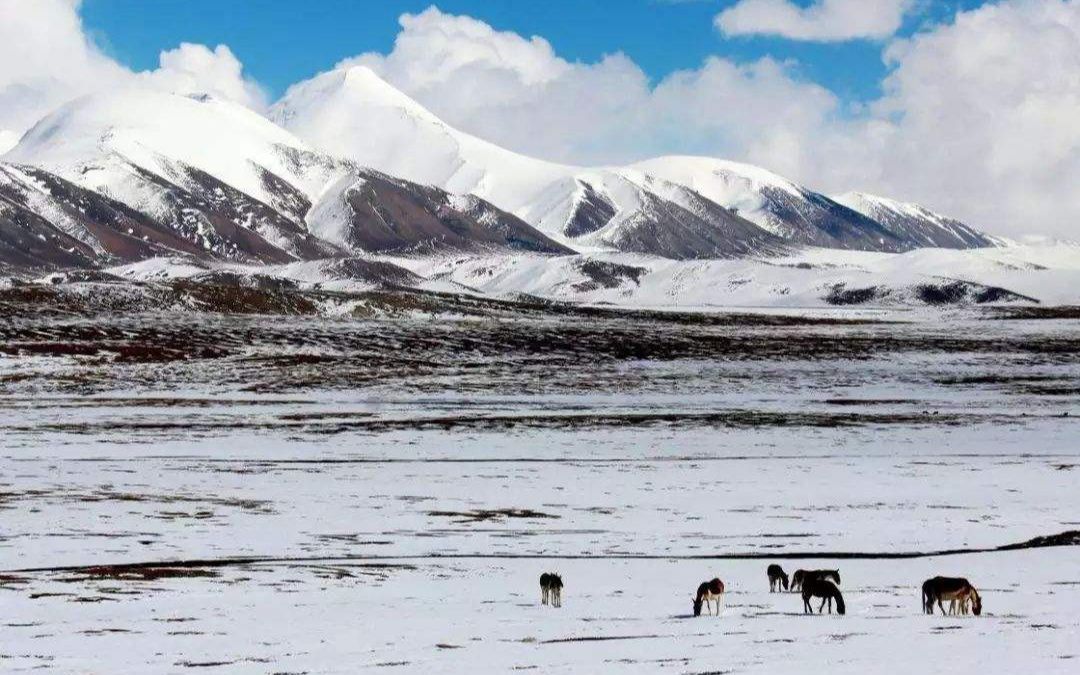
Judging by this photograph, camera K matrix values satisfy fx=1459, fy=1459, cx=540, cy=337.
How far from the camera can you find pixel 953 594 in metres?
20.5

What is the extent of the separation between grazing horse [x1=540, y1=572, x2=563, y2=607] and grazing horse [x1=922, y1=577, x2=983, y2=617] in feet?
Result: 17.6

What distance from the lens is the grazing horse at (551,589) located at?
72.1ft

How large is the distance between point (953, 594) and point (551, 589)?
5911 millimetres

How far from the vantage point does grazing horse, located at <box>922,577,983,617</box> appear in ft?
67.3

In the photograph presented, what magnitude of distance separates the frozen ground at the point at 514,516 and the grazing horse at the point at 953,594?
1.41ft

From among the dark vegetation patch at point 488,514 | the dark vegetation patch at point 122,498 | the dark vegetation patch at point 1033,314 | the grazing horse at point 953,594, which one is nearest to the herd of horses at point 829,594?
the grazing horse at point 953,594

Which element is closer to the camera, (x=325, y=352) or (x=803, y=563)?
(x=803, y=563)

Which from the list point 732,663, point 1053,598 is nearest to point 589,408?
point 1053,598

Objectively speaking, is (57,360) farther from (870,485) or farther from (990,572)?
(990,572)

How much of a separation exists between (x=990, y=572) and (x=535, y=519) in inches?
446

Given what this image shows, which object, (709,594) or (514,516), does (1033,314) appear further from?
(709,594)

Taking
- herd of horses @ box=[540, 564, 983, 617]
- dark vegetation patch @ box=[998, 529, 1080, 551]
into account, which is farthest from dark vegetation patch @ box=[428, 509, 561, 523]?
herd of horses @ box=[540, 564, 983, 617]

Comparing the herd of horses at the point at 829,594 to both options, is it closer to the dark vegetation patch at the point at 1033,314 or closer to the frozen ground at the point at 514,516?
the frozen ground at the point at 514,516

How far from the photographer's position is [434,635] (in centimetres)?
2011
